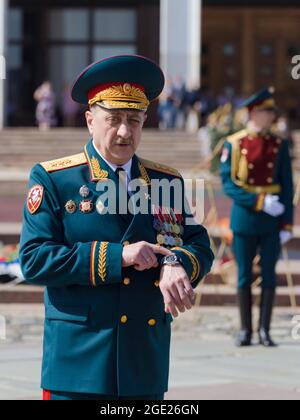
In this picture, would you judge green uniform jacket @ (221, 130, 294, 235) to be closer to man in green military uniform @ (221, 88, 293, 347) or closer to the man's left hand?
man in green military uniform @ (221, 88, 293, 347)

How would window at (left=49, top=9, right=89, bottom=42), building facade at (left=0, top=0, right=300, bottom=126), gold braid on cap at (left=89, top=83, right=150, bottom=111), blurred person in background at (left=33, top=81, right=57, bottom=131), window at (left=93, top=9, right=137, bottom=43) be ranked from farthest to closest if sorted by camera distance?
window at (left=49, top=9, right=89, bottom=42)
window at (left=93, top=9, right=137, bottom=43)
building facade at (left=0, top=0, right=300, bottom=126)
blurred person in background at (left=33, top=81, right=57, bottom=131)
gold braid on cap at (left=89, top=83, right=150, bottom=111)

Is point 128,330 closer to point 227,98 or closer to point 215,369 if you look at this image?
point 215,369

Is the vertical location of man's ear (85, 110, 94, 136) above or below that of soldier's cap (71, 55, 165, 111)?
below

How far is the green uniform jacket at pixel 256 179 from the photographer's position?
1023 cm

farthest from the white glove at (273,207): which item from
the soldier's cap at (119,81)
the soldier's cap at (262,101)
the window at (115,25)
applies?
the window at (115,25)

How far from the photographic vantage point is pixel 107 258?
14.3ft

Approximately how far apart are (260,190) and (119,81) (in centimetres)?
580

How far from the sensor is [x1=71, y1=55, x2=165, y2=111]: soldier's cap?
179 inches

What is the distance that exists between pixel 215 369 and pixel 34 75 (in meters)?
35.6

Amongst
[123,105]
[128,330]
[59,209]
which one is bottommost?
[128,330]

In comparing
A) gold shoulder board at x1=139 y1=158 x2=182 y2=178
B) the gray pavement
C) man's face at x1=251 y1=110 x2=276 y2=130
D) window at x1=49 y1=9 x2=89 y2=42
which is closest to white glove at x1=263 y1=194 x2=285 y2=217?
man's face at x1=251 y1=110 x2=276 y2=130

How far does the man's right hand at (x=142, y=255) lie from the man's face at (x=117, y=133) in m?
0.36

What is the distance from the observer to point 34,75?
44.1 metres
